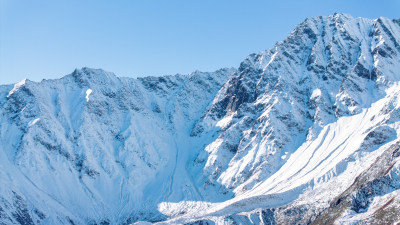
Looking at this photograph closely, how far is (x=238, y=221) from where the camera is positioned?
178125 mm

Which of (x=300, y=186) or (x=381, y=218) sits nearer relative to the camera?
(x=381, y=218)

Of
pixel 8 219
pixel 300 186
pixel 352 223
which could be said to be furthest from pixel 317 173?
pixel 8 219

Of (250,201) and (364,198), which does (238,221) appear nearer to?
(250,201)

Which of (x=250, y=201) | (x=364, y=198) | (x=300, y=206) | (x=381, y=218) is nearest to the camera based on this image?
(x=381, y=218)

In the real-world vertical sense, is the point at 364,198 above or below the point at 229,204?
below

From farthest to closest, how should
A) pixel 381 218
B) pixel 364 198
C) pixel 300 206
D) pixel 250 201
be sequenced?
pixel 250 201 < pixel 300 206 < pixel 364 198 < pixel 381 218

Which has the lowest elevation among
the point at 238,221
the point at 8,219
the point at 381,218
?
the point at 381,218

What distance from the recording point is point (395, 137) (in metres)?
199

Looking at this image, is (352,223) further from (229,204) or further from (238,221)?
(229,204)

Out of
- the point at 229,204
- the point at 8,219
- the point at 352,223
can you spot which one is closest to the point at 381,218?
the point at 352,223

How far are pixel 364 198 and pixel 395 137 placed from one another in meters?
58.0

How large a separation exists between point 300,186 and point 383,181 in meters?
45.1

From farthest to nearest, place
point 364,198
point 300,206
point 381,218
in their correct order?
point 300,206 < point 364,198 < point 381,218

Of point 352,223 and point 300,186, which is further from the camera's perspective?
point 300,186
